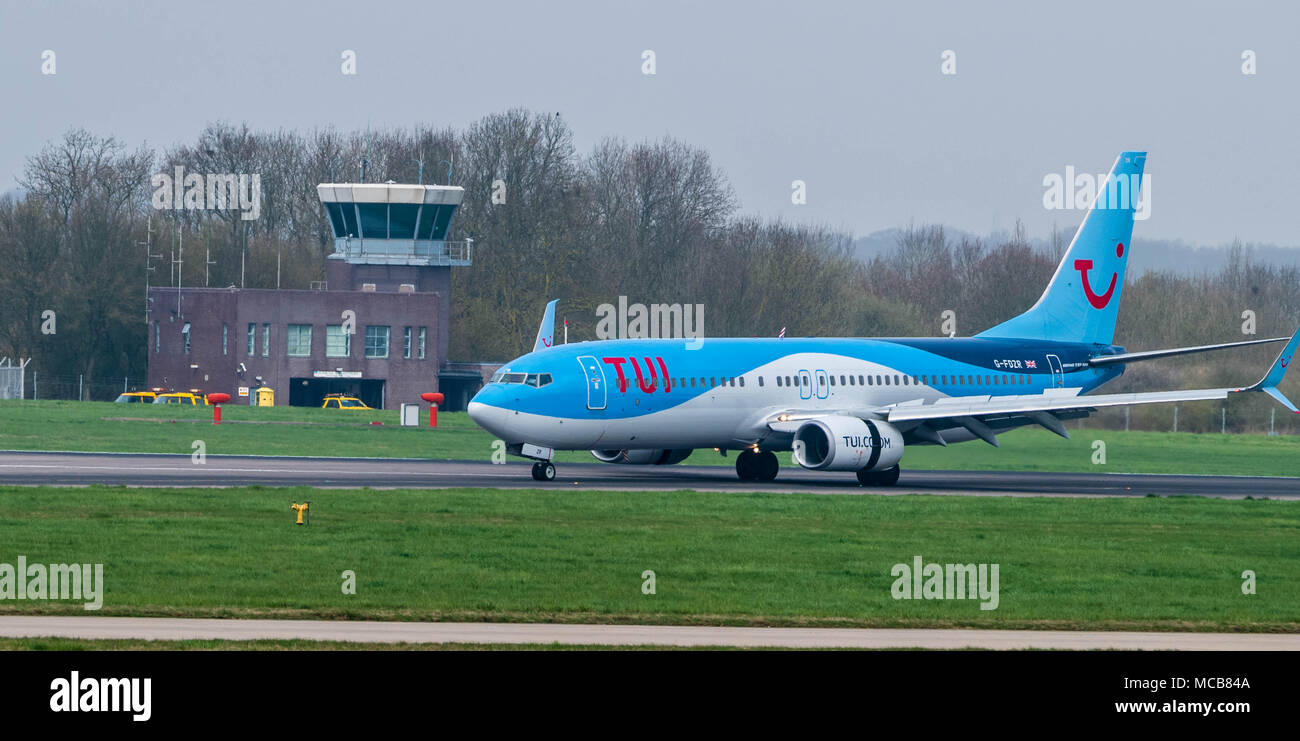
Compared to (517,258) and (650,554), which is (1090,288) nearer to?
(650,554)

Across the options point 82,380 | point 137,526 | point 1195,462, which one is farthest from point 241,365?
point 137,526

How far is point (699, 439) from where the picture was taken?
166ft

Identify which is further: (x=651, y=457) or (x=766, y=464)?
(x=651, y=457)

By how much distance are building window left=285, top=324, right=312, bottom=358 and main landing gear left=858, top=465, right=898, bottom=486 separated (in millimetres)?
67423

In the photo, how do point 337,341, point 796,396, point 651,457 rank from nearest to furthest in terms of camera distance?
point 796,396, point 651,457, point 337,341

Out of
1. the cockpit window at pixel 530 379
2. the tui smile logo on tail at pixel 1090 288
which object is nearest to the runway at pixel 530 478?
the cockpit window at pixel 530 379

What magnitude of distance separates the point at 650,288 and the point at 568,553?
9304 centimetres

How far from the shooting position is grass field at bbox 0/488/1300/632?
76.5ft

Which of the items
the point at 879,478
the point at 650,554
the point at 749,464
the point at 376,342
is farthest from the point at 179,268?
the point at 650,554

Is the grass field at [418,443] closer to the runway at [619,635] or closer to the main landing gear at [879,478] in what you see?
the main landing gear at [879,478]

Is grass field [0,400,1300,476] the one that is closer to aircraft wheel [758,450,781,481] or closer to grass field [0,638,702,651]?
aircraft wheel [758,450,781,481]

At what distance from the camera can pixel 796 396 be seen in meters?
51.8

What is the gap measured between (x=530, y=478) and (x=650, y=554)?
65.9 ft
